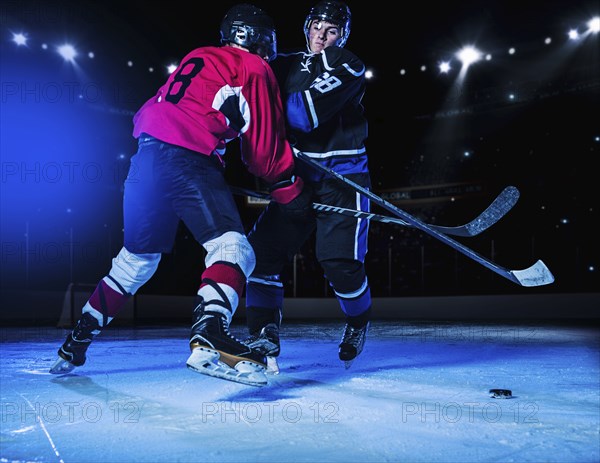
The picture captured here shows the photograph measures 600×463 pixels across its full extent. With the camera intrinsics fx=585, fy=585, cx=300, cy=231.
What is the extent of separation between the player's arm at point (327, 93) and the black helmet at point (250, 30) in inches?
10.4

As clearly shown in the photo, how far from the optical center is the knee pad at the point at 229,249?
5.66ft

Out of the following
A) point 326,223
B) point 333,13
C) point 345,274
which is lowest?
point 345,274

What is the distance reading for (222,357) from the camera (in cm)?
154

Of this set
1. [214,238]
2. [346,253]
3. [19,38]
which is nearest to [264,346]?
[346,253]

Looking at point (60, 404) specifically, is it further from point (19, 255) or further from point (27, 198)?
point (27, 198)

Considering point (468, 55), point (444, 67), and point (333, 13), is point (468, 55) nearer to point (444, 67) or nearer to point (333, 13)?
point (444, 67)

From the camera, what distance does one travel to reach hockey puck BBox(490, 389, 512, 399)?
180 cm

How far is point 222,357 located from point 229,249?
0.34 metres

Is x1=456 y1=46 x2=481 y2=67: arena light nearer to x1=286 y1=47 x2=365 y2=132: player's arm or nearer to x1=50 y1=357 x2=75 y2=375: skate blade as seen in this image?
x1=286 y1=47 x2=365 y2=132: player's arm

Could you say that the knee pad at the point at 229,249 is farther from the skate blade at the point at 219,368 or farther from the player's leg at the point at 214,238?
the skate blade at the point at 219,368

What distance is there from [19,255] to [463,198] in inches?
314

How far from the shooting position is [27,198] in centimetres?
917

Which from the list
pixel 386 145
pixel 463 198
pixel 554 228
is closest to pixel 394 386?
pixel 554 228

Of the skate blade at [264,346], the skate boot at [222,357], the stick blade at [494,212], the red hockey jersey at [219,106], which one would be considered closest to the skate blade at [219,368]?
the skate boot at [222,357]
